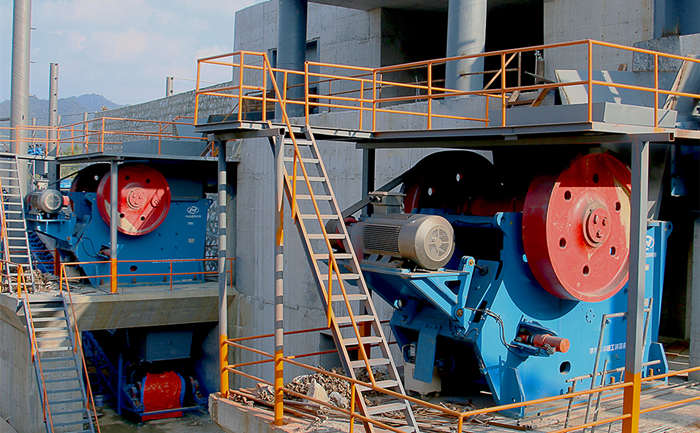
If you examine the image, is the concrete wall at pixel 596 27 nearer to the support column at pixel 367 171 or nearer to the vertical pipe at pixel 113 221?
the support column at pixel 367 171

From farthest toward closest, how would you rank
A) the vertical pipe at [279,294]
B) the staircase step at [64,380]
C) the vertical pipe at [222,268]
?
1. the staircase step at [64,380]
2. the vertical pipe at [222,268]
3. the vertical pipe at [279,294]

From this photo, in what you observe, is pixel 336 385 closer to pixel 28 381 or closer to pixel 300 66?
pixel 28 381

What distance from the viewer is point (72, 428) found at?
16.9m

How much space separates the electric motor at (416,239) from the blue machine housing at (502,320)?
0.19 metres

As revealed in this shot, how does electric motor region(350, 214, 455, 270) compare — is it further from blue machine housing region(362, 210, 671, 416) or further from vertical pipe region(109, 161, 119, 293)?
vertical pipe region(109, 161, 119, 293)

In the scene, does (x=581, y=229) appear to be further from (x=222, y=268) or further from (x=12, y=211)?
(x=12, y=211)

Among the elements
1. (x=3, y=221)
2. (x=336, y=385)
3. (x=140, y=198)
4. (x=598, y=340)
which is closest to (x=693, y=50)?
(x=598, y=340)

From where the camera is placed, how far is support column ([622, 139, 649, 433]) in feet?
27.4

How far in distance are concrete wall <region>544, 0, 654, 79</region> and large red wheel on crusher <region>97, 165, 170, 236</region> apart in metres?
11.6

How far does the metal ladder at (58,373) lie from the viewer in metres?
17.0

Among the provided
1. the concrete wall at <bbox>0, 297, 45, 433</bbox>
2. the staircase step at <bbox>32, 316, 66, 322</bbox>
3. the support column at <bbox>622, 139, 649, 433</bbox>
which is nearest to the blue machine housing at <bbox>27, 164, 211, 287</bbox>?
the concrete wall at <bbox>0, 297, 45, 433</bbox>

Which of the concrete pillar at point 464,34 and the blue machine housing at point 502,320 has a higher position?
the concrete pillar at point 464,34

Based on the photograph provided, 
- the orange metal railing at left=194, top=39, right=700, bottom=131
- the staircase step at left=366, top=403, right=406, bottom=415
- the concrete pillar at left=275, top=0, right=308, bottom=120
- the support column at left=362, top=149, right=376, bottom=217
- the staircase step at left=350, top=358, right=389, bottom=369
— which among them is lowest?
the staircase step at left=366, top=403, right=406, bottom=415

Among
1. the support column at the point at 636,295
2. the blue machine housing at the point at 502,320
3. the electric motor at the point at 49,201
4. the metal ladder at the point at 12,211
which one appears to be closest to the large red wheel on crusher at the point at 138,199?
the electric motor at the point at 49,201
